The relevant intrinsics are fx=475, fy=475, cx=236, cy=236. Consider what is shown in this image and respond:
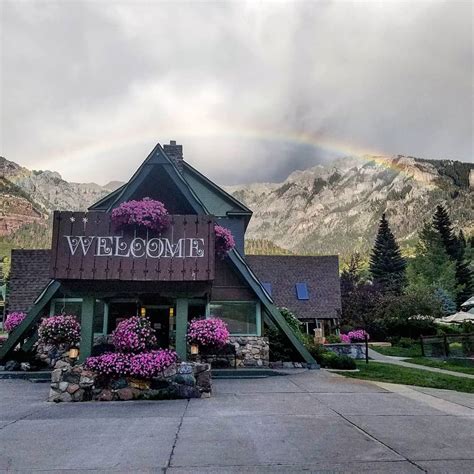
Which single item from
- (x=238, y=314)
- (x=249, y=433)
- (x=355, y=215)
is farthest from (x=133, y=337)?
(x=355, y=215)

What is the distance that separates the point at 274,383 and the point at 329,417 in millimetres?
4869

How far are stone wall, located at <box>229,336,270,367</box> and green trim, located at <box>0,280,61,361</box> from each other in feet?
19.5

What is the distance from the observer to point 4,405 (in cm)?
891

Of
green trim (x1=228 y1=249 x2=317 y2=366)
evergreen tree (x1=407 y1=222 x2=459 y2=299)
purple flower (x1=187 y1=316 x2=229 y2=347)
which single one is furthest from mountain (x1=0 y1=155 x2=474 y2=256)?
purple flower (x1=187 y1=316 x2=229 y2=347)

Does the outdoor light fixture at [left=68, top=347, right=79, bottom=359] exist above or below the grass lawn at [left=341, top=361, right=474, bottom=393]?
above

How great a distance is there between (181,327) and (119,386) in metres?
1.89

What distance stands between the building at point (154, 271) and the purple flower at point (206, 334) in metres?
0.31

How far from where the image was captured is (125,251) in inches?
412

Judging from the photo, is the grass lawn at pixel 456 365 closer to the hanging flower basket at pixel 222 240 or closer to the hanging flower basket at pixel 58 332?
the hanging flower basket at pixel 222 240

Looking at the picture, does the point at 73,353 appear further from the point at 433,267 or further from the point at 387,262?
the point at 387,262

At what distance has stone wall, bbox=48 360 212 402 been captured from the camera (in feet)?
31.1

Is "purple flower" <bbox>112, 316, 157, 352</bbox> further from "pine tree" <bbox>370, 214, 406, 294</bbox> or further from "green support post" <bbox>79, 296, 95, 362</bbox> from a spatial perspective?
"pine tree" <bbox>370, 214, 406, 294</bbox>

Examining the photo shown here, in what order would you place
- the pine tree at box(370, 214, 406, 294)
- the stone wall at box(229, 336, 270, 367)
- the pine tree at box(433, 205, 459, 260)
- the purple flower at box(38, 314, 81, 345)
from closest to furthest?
the purple flower at box(38, 314, 81, 345), the stone wall at box(229, 336, 270, 367), the pine tree at box(433, 205, 459, 260), the pine tree at box(370, 214, 406, 294)

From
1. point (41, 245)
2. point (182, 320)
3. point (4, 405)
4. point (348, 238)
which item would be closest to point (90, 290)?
point (182, 320)
